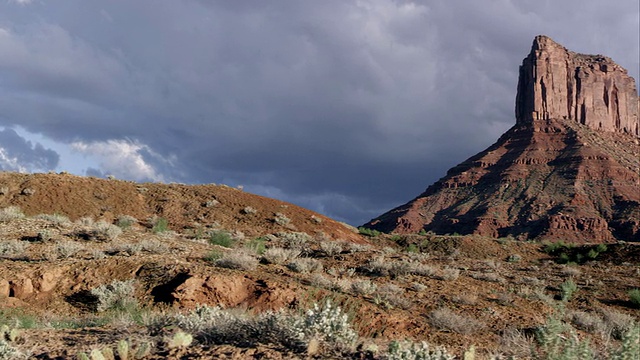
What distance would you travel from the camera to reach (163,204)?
108 ft

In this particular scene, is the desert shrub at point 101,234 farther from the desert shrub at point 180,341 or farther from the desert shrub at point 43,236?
the desert shrub at point 180,341

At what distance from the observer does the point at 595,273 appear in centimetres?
2041

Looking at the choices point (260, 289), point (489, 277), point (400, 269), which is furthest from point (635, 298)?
point (260, 289)

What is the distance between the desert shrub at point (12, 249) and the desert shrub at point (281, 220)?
20390 mm

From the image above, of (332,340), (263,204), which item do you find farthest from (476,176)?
(332,340)

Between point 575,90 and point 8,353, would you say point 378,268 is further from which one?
point 575,90

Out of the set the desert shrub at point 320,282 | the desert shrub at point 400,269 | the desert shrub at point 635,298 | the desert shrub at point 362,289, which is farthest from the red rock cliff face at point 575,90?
the desert shrub at point 320,282

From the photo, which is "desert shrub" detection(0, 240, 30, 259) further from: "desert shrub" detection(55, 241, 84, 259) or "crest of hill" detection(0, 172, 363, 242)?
"crest of hill" detection(0, 172, 363, 242)

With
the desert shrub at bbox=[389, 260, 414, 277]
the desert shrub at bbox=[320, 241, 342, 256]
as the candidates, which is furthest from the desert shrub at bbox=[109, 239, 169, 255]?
the desert shrub at bbox=[389, 260, 414, 277]

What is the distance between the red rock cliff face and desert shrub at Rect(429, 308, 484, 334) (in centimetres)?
13063

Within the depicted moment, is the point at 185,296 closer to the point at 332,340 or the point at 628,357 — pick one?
the point at 332,340

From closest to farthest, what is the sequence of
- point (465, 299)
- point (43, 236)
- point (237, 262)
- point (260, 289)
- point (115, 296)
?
1. point (115, 296)
2. point (260, 289)
3. point (465, 299)
4. point (237, 262)
5. point (43, 236)

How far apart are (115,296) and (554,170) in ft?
352

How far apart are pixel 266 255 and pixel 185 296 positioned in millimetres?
4316
